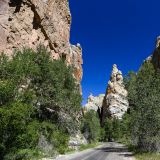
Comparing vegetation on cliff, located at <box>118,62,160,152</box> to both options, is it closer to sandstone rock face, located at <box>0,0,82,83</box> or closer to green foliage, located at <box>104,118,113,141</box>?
sandstone rock face, located at <box>0,0,82,83</box>

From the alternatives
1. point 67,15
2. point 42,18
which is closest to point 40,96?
point 42,18

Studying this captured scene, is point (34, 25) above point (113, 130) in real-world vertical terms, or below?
above

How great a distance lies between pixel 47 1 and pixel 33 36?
29.2 ft

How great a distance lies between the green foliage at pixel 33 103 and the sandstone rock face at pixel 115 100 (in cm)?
10711

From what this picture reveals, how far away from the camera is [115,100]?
155 metres

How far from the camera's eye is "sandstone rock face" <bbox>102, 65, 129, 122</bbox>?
152125 millimetres

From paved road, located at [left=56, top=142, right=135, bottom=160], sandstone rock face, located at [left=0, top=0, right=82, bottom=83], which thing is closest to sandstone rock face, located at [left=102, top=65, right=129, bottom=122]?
sandstone rock face, located at [left=0, top=0, right=82, bottom=83]

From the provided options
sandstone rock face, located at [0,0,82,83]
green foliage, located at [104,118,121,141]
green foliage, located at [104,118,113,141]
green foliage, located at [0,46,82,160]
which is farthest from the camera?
green foliage, located at [104,118,113,141]

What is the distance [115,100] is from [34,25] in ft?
358

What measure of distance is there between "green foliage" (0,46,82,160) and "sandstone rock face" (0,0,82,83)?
5113 mm

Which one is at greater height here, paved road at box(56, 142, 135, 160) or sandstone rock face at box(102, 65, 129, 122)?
sandstone rock face at box(102, 65, 129, 122)

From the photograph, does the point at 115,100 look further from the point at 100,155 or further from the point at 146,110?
the point at 100,155

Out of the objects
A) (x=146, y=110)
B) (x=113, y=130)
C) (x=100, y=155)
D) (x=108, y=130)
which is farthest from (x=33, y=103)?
(x=108, y=130)

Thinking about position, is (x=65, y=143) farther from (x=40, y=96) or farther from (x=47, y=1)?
(x=47, y=1)
